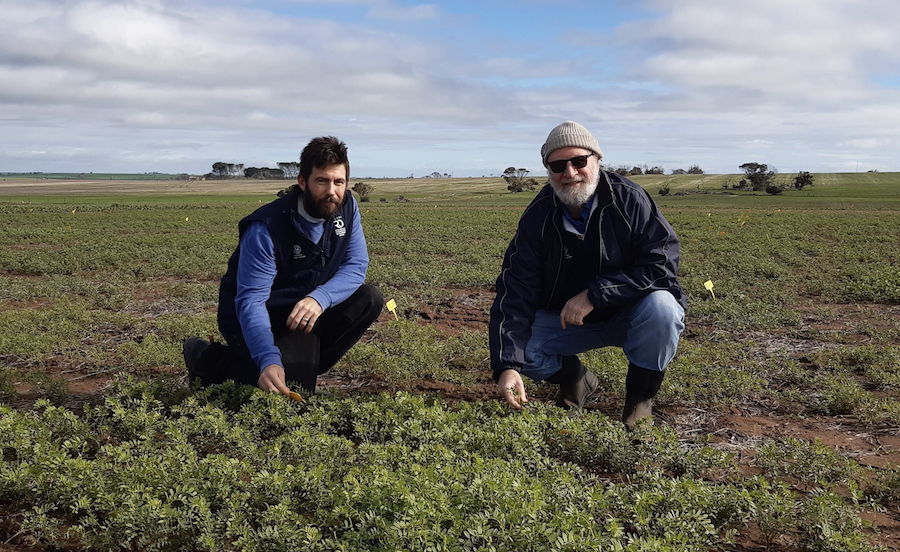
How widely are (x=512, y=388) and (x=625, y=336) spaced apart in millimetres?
1068

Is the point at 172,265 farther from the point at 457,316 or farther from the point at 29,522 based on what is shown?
the point at 29,522

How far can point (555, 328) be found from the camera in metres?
4.72

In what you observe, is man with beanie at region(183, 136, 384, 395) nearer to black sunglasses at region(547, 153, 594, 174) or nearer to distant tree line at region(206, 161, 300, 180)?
black sunglasses at region(547, 153, 594, 174)

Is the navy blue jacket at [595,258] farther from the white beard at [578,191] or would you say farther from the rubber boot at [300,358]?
the rubber boot at [300,358]

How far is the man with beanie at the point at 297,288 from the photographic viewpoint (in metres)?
4.49

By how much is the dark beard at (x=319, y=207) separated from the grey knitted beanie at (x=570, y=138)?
152 cm

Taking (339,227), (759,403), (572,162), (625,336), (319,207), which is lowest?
(759,403)

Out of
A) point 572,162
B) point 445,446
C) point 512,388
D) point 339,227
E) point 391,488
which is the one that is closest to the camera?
point 391,488

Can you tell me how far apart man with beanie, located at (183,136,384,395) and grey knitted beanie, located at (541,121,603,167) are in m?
1.41

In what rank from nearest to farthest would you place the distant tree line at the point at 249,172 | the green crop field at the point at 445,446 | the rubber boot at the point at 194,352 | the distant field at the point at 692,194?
the green crop field at the point at 445,446, the rubber boot at the point at 194,352, the distant field at the point at 692,194, the distant tree line at the point at 249,172

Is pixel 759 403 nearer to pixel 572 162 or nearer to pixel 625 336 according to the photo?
pixel 625 336

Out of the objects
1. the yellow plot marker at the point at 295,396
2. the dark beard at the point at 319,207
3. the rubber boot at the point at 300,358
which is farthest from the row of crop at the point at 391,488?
the dark beard at the point at 319,207

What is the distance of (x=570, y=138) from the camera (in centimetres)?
425

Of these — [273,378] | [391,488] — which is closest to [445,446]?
[391,488]
